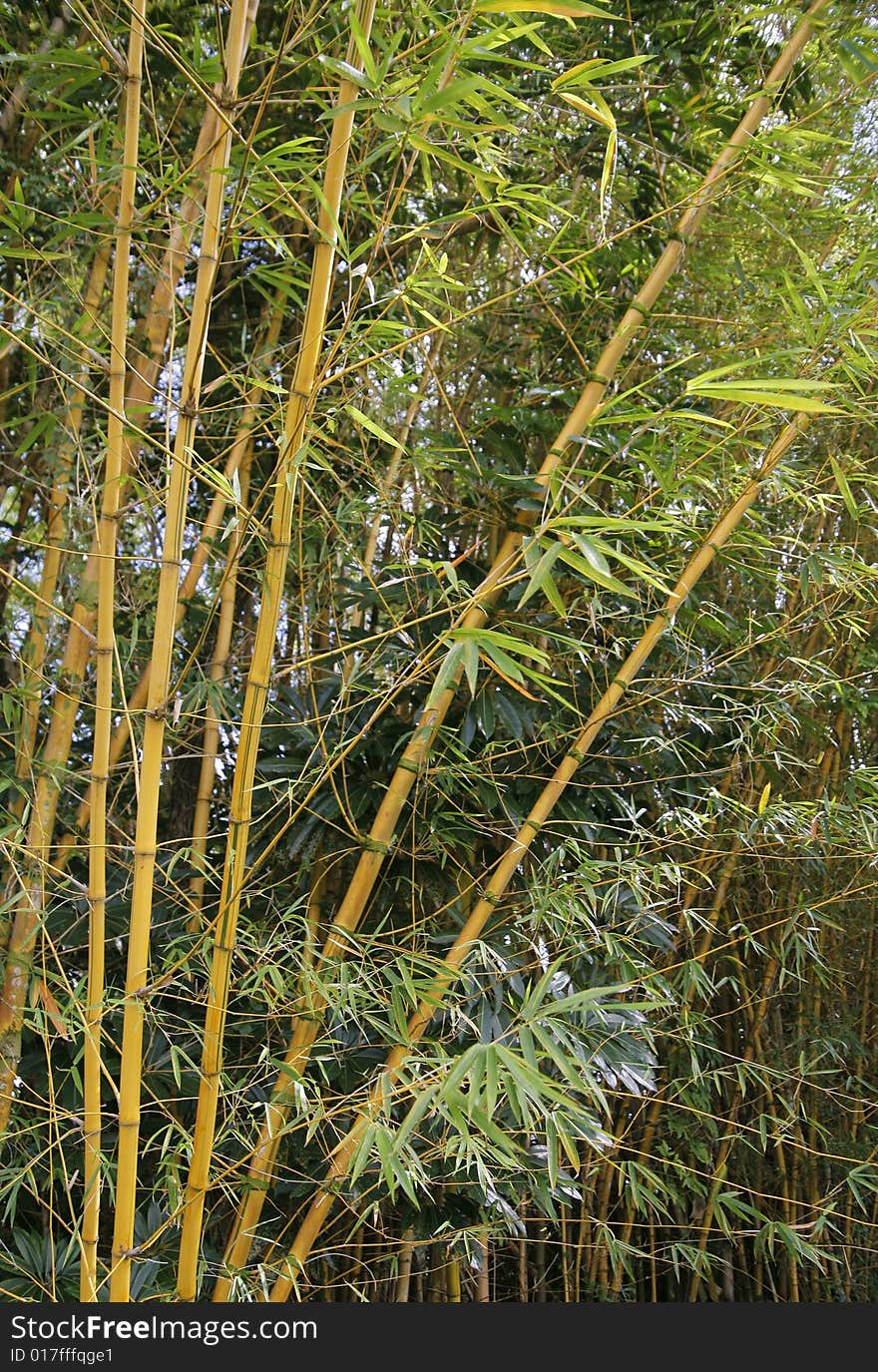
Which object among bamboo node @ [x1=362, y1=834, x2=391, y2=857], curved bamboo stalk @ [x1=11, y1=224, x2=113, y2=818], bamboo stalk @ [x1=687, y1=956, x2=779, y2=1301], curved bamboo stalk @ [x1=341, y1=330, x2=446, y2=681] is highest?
curved bamboo stalk @ [x1=341, y1=330, x2=446, y2=681]

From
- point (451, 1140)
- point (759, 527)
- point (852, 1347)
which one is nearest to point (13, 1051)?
point (451, 1140)

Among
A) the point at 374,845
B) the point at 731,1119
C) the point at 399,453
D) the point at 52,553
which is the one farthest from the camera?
the point at 731,1119

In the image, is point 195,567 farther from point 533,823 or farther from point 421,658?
point 533,823

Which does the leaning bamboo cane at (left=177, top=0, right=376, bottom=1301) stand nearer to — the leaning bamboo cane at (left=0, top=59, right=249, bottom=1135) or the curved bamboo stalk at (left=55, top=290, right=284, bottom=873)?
the leaning bamboo cane at (left=0, top=59, right=249, bottom=1135)

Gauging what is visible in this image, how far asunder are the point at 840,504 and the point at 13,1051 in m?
2.32

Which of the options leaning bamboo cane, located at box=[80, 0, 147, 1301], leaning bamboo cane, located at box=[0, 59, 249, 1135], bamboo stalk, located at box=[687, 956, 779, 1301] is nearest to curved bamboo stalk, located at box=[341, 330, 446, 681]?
leaning bamboo cane, located at box=[0, 59, 249, 1135]

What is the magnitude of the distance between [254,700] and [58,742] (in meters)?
0.73

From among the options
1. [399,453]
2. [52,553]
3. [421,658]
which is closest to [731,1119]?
[421,658]

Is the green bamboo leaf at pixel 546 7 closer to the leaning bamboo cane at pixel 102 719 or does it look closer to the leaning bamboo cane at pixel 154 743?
the leaning bamboo cane at pixel 154 743

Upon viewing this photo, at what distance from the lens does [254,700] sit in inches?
55.6

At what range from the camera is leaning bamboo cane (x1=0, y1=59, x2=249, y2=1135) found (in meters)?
1.82

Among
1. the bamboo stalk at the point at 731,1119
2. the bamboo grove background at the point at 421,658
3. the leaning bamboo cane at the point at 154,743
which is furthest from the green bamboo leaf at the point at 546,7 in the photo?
the bamboo stalk at the point at 731,1119

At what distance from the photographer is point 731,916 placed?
284 cm

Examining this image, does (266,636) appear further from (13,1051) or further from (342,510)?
(13,1051)
